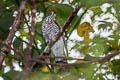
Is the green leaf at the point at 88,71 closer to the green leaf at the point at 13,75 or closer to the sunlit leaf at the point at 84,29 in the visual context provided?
the green leaf at the point at 13,75

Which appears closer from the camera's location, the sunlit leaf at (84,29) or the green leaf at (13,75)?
the green leaf at (13,75)

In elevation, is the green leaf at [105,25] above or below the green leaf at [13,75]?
above

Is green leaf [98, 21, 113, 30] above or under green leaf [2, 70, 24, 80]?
above

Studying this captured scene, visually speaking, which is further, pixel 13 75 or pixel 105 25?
pixel 105 25

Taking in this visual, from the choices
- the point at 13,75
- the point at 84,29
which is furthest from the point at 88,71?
the point at 84,29

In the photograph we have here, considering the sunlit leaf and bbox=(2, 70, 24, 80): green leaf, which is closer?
bbox=(2, 70, 24, 80): green leaf

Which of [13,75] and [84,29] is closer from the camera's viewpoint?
[13,75]

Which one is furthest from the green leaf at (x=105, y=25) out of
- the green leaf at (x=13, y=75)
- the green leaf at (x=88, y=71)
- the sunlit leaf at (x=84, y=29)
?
the green leaf at (x=13, y=75)

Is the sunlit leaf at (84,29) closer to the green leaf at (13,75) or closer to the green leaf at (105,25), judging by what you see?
the green leaf at (105,25)

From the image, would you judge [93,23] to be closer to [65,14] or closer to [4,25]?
[65,14]

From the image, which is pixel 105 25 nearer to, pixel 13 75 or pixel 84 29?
pixel 84 29

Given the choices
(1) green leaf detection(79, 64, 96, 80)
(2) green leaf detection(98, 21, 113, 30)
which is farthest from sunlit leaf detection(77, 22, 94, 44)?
(1) green leaf detection(79, 64, 96, 80)

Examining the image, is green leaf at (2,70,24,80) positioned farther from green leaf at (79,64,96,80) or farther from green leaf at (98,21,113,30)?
green leaf at (98,21,113,30)

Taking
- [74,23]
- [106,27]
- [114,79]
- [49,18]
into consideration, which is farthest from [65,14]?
[49,18]
